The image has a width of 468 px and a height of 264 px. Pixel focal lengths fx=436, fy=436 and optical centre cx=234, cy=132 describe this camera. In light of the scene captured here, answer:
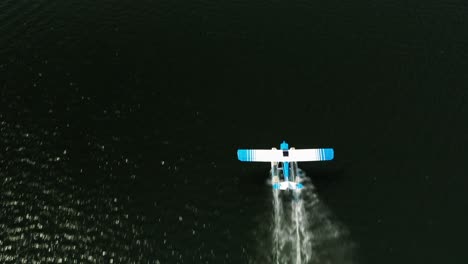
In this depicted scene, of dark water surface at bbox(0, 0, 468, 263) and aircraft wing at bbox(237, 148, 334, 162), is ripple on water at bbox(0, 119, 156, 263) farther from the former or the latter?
aircraft wing at bbox(237, 148, 334, 162)

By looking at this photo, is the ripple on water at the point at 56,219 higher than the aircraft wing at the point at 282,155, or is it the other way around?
the aircraft wing at the point at 282,155

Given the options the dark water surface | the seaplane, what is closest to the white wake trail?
the dark water surface

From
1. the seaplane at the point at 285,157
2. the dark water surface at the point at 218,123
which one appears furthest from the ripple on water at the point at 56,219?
the seaplane at the point at 285,157

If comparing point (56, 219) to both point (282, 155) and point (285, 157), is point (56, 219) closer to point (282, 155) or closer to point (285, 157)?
point (282, 155)

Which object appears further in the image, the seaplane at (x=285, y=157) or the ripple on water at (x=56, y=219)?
the seaplane at (x=285, y=157)

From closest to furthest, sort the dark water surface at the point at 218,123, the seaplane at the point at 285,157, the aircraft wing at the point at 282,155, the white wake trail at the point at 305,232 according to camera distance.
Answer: the white wake trail at the point at 305,232, the dark water surface at the point at 218,123, the seaplane at the point at 285,157, the aircraft wing at the point at 282,155

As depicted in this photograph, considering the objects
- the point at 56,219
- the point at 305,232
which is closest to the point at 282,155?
the point at 305,232

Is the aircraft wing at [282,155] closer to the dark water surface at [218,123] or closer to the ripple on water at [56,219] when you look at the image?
the dark water surface at [218,123]
